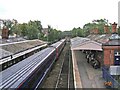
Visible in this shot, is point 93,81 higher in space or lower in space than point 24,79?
lower

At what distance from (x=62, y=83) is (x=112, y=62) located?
581 centimetres

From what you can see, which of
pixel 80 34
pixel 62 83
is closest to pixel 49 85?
pixel 62 83

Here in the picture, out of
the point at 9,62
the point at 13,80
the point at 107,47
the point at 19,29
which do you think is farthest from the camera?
the point at 19,29

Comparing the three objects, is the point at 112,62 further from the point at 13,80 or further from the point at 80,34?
the point at 80,34

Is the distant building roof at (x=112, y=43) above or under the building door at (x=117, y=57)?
above

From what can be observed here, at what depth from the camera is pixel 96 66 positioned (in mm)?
22062

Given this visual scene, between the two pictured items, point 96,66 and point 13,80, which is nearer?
point 13,80

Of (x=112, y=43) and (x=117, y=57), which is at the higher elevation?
(x=112, y=43)

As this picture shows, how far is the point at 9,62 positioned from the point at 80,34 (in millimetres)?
101586

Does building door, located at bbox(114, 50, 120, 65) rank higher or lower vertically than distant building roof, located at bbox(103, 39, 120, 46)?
lower

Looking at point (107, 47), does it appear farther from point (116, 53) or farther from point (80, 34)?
point (80, 34)

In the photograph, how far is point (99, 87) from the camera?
14648 millimetres

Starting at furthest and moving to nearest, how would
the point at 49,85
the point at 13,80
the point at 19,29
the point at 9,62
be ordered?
the point at 19,29 < the point at 49,85 < the point at 9,62 < the point at 13,80

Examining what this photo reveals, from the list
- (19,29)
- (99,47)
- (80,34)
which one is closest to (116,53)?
(99,47)
